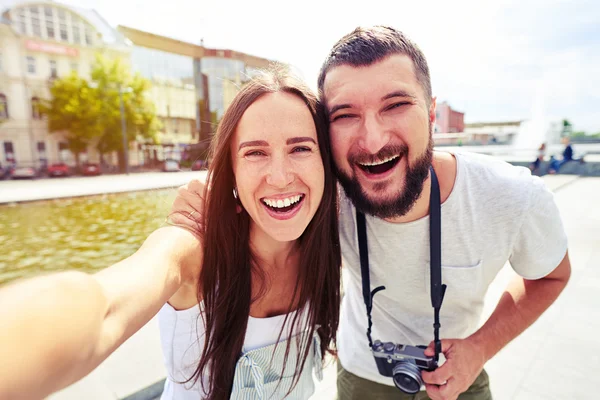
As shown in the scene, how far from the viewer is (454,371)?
1.41 m

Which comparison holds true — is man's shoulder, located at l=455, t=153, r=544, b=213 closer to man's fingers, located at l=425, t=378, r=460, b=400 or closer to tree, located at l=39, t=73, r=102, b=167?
man's fingers, located at l=425, t=378, r=460, b=400

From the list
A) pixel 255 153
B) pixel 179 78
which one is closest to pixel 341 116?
pixel 255 153

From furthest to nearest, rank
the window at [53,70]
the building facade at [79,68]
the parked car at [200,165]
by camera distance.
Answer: the window at [53,70]
the building facade at [79,68]
the parked car at [200,165]

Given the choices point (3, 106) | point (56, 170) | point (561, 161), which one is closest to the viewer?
point (561, 161)

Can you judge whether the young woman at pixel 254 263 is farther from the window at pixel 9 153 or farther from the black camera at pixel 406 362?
the window at pixel 9 153

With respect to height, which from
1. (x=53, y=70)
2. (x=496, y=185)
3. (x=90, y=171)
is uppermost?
(x=53, y=70)

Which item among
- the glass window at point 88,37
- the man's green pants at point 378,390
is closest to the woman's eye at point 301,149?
the man's green pants at point 378,390

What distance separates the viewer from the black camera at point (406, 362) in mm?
1450

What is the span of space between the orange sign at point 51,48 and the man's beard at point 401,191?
131 feet

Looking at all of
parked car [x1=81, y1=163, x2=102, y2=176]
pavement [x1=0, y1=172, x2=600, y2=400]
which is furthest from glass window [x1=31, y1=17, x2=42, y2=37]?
pavement [x1=0, y1=172, x2=600, y2=400]

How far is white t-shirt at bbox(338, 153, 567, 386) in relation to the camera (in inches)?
61.7

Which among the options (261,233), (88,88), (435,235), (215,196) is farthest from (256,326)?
(88,88)

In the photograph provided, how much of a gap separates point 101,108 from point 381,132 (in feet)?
108

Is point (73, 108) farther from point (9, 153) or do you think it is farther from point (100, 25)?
point (100, 25)
